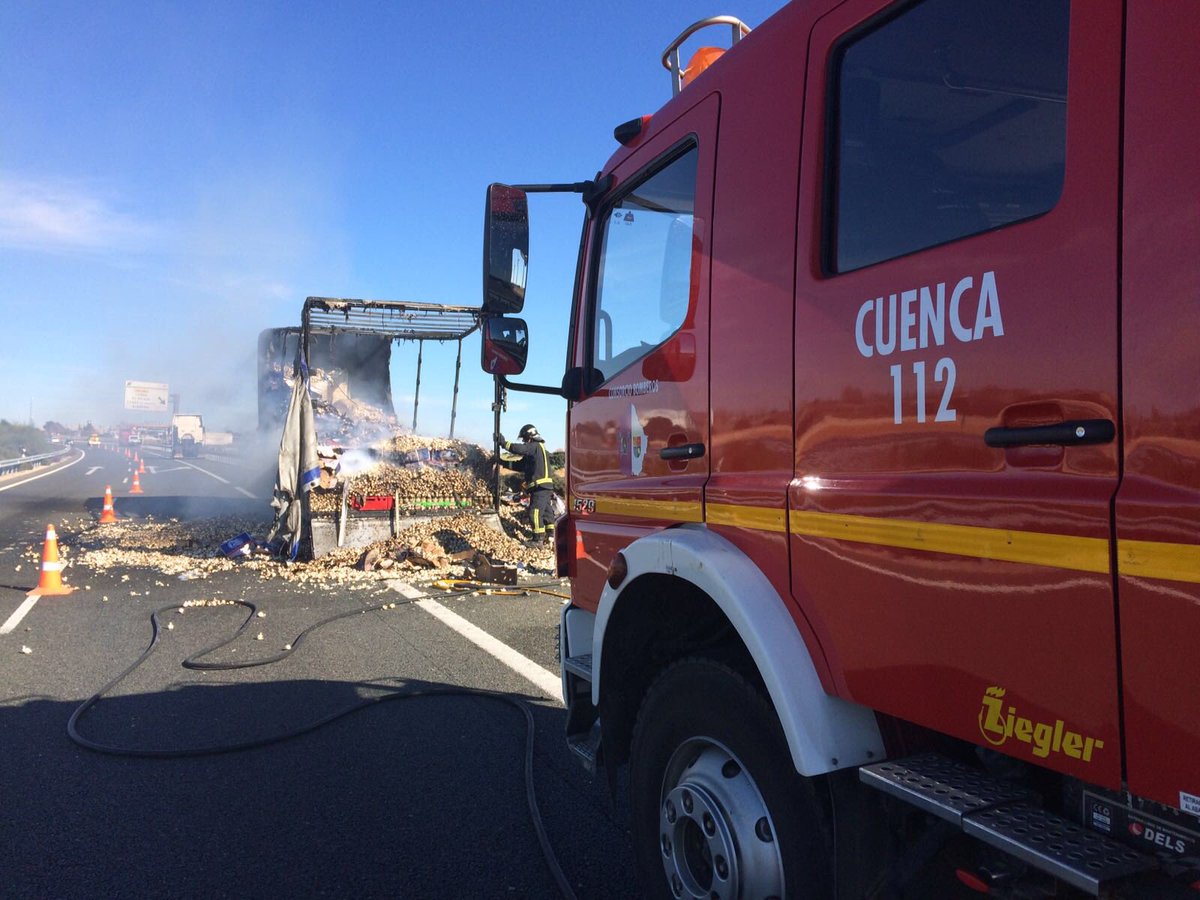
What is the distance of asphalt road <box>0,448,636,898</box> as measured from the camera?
10.4ft

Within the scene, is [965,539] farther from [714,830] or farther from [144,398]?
[144,398]

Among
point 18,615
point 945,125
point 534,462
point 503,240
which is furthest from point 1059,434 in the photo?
point 534,462

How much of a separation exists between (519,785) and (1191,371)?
3463mm

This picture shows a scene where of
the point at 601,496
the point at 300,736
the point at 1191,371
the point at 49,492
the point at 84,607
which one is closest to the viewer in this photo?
the point at 1191,371

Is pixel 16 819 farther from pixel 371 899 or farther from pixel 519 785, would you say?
pixel 519 785

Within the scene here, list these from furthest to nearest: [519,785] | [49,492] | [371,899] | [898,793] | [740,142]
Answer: [49,492] < [519,785] < [371,899] < [740,142] < [898,793]

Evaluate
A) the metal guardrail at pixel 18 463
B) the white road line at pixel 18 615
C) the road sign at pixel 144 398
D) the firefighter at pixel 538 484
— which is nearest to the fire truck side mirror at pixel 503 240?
the white road line at pixel 18 615

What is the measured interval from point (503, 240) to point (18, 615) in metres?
6.97

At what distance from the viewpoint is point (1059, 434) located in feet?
4.55

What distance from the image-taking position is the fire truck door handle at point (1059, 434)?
1.33 meters

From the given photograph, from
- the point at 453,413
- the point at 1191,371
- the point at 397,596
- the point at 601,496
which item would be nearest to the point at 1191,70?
the point at 1191,371

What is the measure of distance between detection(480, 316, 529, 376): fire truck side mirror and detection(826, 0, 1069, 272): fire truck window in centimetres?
168

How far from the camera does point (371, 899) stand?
9.79 feet

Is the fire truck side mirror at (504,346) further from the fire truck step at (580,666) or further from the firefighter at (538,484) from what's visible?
the firefighter at (538,484)
